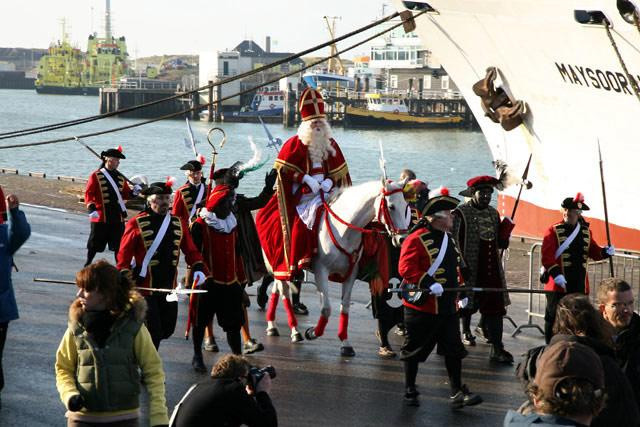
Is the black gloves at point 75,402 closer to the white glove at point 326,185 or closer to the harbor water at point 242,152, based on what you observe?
the white glove at point 326,185

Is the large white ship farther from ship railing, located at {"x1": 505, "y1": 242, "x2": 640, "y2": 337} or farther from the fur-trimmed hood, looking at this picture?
the fur-trimmed hood

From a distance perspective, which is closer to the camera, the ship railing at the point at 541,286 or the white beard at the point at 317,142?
the white beard at the point at 317,142

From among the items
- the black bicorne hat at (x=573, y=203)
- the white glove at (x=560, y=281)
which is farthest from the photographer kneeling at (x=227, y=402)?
the black bicorne hat at (x=573, y=203)

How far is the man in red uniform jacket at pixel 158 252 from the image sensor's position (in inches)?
386

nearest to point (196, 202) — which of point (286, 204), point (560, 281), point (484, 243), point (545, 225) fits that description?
point (286, 204)

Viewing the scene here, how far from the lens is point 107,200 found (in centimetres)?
1504

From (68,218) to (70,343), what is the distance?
17.1 m

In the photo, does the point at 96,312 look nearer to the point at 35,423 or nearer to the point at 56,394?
the point at 35,423

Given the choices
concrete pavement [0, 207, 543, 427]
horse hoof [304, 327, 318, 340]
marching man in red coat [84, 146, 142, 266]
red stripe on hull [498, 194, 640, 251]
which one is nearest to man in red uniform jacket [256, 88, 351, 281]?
horse hoof [304, 327, 318, 340]

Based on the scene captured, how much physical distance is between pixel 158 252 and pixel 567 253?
12.4ft

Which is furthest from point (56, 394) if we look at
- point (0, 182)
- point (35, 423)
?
point (0, 182)

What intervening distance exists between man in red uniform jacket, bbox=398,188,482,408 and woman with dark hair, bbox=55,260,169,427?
3801 millimetres

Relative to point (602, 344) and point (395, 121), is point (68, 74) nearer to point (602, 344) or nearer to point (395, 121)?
point (395, 121)

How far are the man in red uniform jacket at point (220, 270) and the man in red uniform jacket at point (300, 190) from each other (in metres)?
1.12
